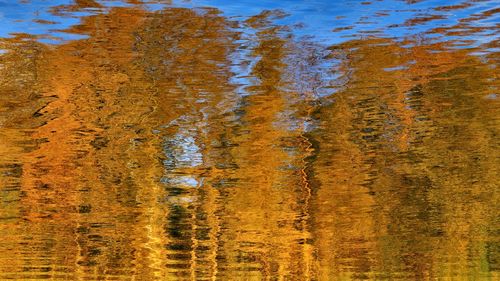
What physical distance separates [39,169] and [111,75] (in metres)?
1.48

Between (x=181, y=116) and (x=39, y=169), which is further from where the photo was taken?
(x=181, y=116)

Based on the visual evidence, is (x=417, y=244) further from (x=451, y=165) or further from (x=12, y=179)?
(x=12, y=179)

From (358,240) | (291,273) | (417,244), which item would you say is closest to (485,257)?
(417,244)

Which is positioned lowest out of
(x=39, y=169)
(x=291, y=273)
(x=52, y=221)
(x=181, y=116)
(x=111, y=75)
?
(x=291, y=273)

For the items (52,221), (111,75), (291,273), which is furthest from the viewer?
(111,75)

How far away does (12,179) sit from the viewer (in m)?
4.68

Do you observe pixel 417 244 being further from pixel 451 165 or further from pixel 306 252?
pixel 451 165

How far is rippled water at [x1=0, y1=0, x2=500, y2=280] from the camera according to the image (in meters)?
4.09

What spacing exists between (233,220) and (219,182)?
393mm

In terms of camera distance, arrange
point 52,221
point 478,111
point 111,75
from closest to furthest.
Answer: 1. point 52,221
2. point 478,111
3. point 111,75

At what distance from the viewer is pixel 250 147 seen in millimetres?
5090

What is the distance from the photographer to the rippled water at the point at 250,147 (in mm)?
4086

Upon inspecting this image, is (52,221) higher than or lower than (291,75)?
lower

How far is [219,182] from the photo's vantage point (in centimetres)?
472
